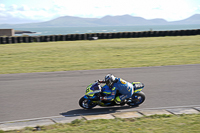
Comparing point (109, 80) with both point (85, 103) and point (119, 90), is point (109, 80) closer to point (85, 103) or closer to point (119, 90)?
point (119, 90)

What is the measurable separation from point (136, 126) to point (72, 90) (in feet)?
14.3

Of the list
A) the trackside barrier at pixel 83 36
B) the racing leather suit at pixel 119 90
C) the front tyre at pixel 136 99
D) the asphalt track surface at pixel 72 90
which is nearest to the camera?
the racing leather suit at pixel 119 90

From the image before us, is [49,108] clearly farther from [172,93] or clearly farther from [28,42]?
[28,42]

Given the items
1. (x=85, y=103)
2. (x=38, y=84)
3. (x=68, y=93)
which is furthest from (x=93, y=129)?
(x=38, y=84)

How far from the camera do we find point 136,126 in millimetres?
6004

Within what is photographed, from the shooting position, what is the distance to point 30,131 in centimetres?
590

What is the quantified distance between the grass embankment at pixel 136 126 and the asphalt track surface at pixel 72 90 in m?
1.16

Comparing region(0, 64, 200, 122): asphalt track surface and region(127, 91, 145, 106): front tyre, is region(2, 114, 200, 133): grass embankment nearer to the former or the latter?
region(0, 64, 200, 122): asphalt track surface

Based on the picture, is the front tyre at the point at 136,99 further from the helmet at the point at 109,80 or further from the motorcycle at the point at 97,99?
the helmet at the point at 109,80

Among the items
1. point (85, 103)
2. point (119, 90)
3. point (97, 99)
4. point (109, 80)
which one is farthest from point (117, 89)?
point (85, 103)

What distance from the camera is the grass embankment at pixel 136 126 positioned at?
225 inches

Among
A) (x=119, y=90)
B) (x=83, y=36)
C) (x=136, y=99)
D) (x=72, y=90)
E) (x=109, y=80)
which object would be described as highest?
(x=83, y=36)

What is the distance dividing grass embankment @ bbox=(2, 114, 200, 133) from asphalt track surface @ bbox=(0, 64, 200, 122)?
116cm

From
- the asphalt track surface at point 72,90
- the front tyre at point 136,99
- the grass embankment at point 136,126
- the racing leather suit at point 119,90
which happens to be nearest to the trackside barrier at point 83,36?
the asphalt track surface at point 72,90
